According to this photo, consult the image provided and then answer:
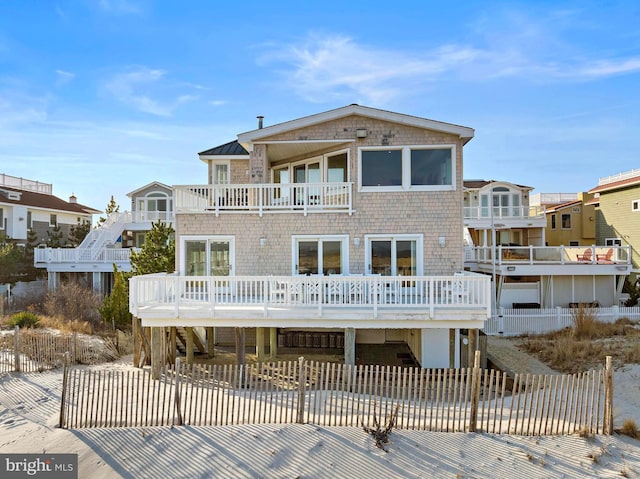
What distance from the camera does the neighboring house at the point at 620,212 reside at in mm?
27156

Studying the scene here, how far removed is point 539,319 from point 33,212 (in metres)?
36.3

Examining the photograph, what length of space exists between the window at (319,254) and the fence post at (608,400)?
8.07 meters

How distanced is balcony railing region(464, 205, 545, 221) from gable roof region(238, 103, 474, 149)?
698 inches

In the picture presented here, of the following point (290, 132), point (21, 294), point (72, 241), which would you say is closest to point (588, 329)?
point (290, 132)

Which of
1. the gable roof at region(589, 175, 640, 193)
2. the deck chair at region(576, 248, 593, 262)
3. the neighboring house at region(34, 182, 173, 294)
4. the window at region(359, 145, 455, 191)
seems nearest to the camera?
the window at region(359, 145, 455, 191)

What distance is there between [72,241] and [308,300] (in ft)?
102

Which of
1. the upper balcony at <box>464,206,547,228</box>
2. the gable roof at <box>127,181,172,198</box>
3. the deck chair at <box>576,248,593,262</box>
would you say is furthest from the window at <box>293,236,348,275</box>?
the gable roof at <box>127,181,172,198</box>

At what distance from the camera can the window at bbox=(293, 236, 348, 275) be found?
14.2m

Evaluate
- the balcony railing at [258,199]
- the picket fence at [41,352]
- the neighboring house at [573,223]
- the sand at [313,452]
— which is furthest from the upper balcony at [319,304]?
the neighboring house at [573,223]

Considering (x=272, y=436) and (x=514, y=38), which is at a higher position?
(x=514, y=38)

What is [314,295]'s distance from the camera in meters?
11.7

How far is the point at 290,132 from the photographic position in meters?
14.6

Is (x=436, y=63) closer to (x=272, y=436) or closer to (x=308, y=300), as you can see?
(x=308, y=300)

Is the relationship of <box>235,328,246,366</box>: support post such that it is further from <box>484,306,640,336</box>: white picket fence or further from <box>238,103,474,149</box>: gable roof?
<box>484,306,640,336</box>: white picket fence
